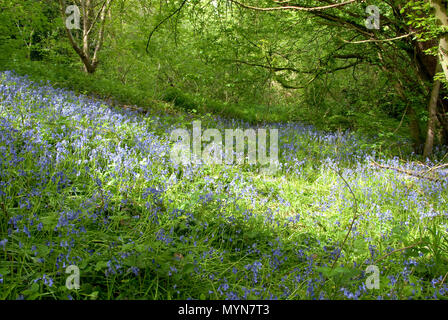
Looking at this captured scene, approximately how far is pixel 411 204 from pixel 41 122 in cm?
442

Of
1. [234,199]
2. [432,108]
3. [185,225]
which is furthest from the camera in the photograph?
[432,108]

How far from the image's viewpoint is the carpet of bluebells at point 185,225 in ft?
6.18

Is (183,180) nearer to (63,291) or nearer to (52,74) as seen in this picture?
(63,291)

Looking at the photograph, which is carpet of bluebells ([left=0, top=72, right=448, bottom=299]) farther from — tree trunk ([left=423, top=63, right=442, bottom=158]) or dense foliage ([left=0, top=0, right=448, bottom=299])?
tree trunk ([left=423, top=63, right=442, bottom=158])

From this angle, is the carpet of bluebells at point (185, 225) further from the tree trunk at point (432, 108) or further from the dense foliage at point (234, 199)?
the tree trunk at point (432, 108)

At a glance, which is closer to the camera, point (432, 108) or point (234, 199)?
point (234, 199)

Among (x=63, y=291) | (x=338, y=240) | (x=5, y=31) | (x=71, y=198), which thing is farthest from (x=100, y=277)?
(x=5, y=31)

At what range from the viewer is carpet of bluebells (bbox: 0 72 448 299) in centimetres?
188

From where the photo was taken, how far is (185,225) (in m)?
2.60

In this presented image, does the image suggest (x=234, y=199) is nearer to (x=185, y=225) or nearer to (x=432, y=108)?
(x=185, y=225)

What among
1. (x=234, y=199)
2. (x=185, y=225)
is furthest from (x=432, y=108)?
(x=185, y=225)

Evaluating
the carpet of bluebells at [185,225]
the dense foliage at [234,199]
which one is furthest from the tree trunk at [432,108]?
the carpet of bluebells at [185,225]

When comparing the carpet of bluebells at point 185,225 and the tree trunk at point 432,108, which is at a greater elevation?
the tree trunk at point 432,108

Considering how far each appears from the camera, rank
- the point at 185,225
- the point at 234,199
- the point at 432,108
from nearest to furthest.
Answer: the point at 185,225 → the point at 234,199 → the point at 432,108
